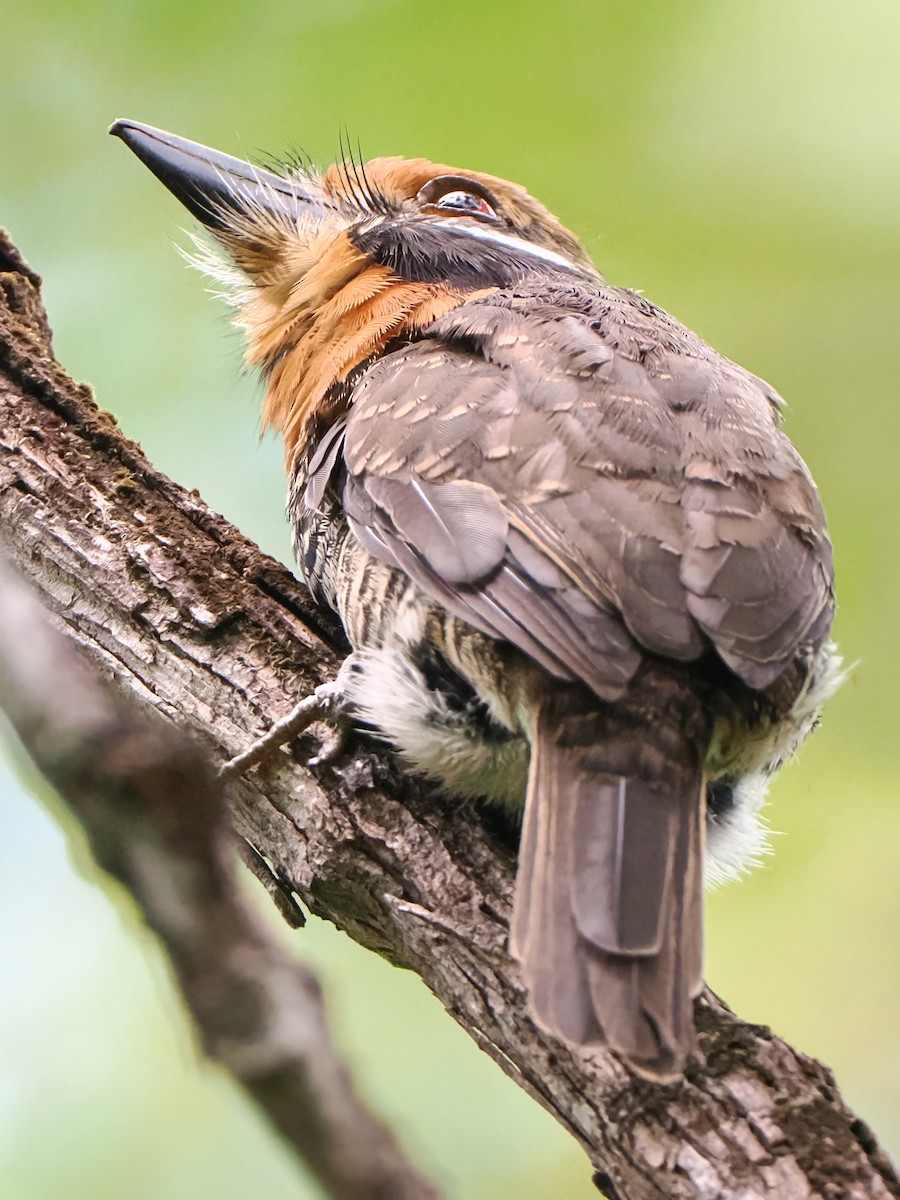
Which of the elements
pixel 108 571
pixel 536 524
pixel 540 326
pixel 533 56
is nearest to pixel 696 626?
pixel 536 524

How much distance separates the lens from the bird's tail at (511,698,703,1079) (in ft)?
5.66

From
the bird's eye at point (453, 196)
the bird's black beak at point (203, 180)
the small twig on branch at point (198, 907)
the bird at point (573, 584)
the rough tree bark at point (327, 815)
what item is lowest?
the small twig on branch at point (198, 907)

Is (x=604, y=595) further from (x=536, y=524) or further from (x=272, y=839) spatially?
Answer: (x=272, y=839)

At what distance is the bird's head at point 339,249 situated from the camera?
305 centimetres

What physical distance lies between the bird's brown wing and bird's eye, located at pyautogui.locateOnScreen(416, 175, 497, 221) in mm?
1069

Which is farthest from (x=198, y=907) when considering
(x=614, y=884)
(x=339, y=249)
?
(x=339, y=249)

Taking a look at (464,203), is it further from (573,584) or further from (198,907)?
(198,907)

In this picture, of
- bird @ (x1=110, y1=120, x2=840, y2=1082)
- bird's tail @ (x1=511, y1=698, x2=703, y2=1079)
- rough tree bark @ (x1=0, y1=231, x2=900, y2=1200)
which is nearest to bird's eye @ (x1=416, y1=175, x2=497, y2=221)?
bird @ (x1=110, y1=120, x2=840, y2=1082)

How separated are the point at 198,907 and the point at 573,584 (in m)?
1.22

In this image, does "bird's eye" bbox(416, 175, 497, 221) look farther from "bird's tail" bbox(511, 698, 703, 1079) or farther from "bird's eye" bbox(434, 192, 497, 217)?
"bird's tail" bbox(511, 698, 703, 1079)

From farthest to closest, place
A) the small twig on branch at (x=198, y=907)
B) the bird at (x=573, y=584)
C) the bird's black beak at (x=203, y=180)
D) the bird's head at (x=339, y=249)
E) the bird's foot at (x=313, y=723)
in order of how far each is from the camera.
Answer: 1. the bird's black beak at (x=203, y=180)
2. the bird's head at (x=339, y=249)
3. the bird's foot at (x=313, y=723)
4. the bird at (x=573, y=584)
5. the small twig on branch at (x=198, y=907)

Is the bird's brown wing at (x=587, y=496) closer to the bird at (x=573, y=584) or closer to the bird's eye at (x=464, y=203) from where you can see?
the bird at (x=573, y=584)

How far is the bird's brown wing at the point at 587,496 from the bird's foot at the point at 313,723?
0.89ft

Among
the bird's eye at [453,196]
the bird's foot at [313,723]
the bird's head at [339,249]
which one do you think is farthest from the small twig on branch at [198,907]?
the bird's eye at [453,196]
